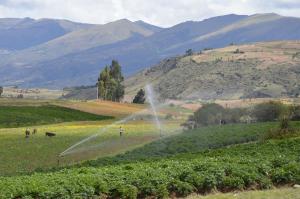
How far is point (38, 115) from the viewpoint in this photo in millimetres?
106188

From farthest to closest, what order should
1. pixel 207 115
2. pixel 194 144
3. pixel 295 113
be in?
pixel 207 115
pixel 295 113
pixel 194 144

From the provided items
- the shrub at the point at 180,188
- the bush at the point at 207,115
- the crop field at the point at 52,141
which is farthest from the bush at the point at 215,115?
the shrub at the point at 180,188

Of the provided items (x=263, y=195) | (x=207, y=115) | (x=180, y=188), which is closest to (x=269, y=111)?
(x=207, y=115)

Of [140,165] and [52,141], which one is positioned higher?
[140,165]

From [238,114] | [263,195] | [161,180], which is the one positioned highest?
[161,180]

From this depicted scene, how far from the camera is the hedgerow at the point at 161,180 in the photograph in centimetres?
2030

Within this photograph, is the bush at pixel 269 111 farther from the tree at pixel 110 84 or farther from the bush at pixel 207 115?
the tree at pixel 110 84

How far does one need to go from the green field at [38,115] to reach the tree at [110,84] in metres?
34.5

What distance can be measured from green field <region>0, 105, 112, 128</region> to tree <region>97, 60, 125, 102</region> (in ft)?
113

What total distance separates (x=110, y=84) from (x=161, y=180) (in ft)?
449

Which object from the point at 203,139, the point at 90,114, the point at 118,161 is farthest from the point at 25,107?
the point at 118,161

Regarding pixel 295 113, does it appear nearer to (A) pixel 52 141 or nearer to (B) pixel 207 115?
(B) pixel 207 115

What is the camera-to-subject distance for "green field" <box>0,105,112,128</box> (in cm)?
9806

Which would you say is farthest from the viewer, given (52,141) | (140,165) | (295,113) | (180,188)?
(295,113)
